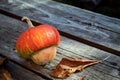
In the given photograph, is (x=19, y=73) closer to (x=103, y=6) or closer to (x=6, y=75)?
(x=6, y=75)

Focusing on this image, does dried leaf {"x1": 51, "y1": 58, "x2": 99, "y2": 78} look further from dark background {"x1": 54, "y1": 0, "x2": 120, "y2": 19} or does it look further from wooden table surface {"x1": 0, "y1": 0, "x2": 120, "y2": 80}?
dark background {"x1": 54, "y1": 0, "x2": 120, "y2": 19}

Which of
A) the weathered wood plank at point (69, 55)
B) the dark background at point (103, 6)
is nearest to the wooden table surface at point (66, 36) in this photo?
the weathered wood plank at point (69, 55)

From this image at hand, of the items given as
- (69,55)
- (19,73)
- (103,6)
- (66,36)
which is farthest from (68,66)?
(103,6)

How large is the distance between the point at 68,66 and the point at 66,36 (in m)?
0.36

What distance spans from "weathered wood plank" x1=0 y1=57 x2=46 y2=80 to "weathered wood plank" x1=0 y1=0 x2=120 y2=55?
1.40ft

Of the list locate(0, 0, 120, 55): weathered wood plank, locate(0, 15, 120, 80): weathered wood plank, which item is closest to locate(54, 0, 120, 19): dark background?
locate(0, 0, 120, 55): weathered wood plank

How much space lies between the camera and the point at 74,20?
192 centimetres

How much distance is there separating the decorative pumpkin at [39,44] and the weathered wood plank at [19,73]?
0.27 feet

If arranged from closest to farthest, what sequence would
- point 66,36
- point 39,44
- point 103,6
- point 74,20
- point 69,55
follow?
point 39,44 < point 69,55 < point 66,36 < point 74,20 < point 103,6

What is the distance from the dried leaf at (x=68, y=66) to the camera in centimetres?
137

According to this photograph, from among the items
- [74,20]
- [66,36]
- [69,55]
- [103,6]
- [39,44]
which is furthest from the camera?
[103,6]

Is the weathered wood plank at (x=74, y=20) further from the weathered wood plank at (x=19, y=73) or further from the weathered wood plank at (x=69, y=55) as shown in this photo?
the weathered wood plank at (x=19, y=73)

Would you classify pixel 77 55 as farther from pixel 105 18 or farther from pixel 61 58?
pixel 105 18

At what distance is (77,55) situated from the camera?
1531mm
